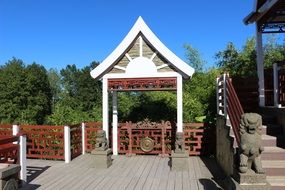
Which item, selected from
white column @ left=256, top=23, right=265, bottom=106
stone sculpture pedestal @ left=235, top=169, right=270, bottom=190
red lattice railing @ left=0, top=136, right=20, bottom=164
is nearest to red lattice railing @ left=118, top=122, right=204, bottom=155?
white column @ left=256, top=23, right=265, bottom=106

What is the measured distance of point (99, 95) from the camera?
174ft

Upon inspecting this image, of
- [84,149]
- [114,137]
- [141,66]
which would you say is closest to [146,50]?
[141,66]

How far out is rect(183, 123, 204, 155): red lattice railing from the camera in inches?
484

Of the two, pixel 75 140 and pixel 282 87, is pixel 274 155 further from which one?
pixel 75 140

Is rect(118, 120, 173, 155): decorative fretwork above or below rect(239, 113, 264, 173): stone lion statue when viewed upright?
below

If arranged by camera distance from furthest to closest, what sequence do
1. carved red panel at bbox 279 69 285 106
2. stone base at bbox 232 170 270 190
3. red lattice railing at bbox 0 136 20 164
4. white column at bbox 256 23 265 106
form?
white column at bbox 256 23 265 106 < carved red panel at bbox 279 69 285 106 < red lattice railing at bbox 0 136 20 164 < stone base at bbox 232 170 270 190

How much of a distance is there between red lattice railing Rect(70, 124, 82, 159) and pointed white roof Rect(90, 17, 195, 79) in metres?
2.08

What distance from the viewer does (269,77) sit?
36.2 feet

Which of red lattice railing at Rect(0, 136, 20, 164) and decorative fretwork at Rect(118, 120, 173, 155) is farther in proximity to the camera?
decorative fretwork at Rect(118, 120, 173, 155)

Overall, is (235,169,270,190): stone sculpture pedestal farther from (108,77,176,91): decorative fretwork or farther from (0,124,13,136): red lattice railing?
(0,124,13,136): red lattice railing

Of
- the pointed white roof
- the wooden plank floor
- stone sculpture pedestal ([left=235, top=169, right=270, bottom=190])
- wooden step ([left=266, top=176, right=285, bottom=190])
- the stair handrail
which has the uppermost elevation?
the pointed white roof

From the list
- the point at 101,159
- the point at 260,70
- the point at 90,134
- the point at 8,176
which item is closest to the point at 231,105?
the point at 260,70

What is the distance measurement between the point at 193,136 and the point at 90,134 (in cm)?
344

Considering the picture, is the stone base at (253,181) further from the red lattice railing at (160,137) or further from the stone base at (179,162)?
the red lattice railing at (160,137)
